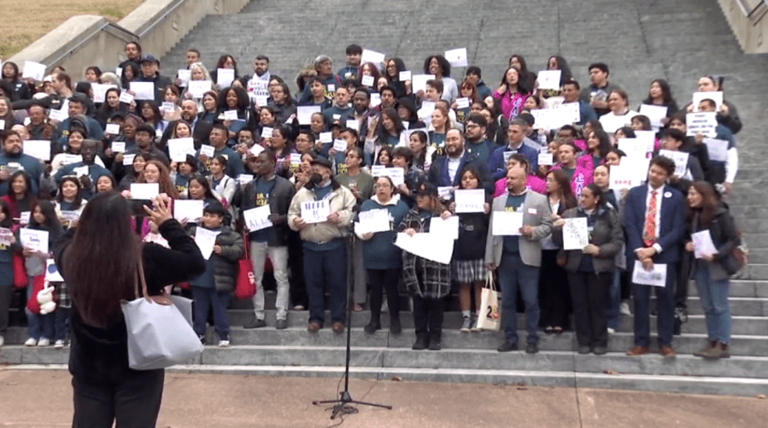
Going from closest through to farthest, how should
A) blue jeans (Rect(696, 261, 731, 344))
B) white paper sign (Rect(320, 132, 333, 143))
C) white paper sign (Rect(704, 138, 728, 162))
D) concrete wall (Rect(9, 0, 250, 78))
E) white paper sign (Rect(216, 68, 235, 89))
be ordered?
blue jeans (Rect(696, 261, 731, 344)) < white paper sign (Rect(704, 138, 728, 162)) < white paper sign (Rect(320, 132, 333, 143)) < white paper sign (Rect(216, 68, 235, 89)) < concrete wall (Rect(9, 0, 250, 78))

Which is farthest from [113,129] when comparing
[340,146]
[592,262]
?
[592,262]

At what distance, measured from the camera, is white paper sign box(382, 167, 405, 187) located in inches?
385

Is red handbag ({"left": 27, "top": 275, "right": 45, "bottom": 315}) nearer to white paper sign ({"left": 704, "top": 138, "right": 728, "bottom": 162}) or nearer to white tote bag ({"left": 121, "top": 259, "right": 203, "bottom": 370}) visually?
white tote bag ({"left": 121, "top": 259, "right": 203, "bottom": 370})

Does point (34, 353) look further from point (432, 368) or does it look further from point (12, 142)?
point (432, 368)

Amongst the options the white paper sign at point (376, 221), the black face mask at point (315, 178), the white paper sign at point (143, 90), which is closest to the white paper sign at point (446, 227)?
the white paper sign at point (376, 221)

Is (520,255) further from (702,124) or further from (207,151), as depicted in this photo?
(207,151)

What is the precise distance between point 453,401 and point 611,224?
98.3 inches

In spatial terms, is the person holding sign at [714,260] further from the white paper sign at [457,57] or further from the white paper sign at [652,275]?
the white paper sign at [457,57]

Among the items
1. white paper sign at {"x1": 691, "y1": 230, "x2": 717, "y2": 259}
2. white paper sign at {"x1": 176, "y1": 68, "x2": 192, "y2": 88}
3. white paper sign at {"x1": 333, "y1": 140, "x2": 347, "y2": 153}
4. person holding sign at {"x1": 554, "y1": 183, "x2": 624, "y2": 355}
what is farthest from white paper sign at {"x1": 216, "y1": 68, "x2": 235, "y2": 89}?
white paper sign at {"x1": 691, "y1": 230, "x2": 717, "y2": 259}

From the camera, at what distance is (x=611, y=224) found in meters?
8.84

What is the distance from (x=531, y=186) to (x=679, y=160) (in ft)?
5.35

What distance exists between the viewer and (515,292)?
909 centimetres

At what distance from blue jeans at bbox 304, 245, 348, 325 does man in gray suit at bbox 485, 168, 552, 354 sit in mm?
1690

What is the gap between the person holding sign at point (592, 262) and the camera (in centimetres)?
872
